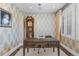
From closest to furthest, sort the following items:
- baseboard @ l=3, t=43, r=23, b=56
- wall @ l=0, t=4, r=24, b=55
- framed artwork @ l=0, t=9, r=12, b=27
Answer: framed artwork @ l=0, t=9, r=12, b=27, wall @ l=0, t=4, r=24, b=55, baseboard @ l=3, t=43, r=23, b=56

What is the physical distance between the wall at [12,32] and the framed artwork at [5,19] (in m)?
0.09

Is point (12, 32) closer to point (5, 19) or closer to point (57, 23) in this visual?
point (5, 19)

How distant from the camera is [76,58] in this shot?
311 cm

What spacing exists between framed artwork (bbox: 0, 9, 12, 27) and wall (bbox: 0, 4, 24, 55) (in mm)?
93

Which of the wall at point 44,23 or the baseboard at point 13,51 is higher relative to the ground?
the wall at point 44,23

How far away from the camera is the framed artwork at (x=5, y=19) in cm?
372

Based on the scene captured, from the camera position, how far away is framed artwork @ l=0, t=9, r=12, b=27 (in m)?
3.72

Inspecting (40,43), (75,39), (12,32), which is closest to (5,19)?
(12,32)

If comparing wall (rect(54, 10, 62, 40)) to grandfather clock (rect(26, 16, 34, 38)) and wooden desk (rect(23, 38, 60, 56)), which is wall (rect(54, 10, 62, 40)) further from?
grandfather clock (rect(26, 16, 34, 38))

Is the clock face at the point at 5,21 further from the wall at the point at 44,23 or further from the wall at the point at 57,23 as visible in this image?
the wall at the point at 57,23

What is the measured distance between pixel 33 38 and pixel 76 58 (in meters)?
1.52

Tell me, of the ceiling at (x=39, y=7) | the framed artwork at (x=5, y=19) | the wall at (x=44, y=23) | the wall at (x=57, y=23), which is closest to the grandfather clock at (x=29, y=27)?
the wall at (x=44, y=23)

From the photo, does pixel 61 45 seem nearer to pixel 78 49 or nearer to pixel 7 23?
pixel 78 49

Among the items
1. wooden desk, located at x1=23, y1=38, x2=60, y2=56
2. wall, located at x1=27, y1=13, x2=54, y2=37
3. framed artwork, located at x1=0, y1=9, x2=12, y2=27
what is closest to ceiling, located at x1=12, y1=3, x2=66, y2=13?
wall, located at x1=27, y1=13, x2=54, y2=37
